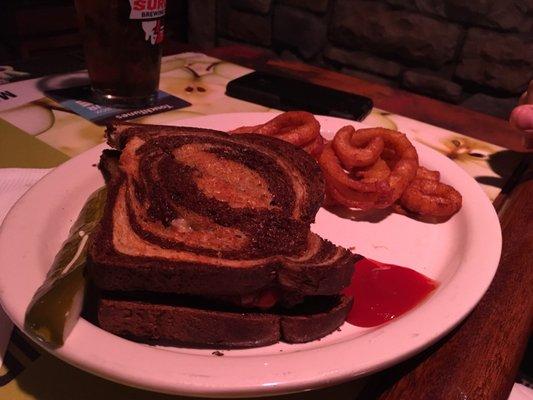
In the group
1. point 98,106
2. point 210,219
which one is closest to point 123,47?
point 98,106

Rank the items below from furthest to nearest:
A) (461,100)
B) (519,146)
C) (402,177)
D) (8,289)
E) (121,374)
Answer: (461,100), (519,146), (402,177), (8,289), (121,374)

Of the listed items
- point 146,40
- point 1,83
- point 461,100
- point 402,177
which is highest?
point 146,40

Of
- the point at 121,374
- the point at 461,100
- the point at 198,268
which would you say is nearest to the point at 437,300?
the point at 198,268

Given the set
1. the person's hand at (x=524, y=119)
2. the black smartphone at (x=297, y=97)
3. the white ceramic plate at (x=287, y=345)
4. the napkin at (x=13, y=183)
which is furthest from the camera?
the black smartphone at (x=297, y=97)

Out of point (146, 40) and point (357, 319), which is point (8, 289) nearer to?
point (357, 319)

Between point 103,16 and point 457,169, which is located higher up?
point 103,16

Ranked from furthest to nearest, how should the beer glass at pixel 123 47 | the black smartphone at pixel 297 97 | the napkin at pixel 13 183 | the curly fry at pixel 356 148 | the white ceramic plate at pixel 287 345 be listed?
the black smartphone at pixel 297 97, the beer glass at pixel 123 47, the curly fry at pixel 356 148, the napkin at pixel 13 183, the white ceramic plate at pixel 287 345

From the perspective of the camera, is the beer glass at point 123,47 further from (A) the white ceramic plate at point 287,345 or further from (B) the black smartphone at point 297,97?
(A) the white ceramic plate at point 287,345

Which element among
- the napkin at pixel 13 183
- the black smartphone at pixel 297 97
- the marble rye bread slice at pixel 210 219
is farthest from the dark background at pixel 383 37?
the marble rye bread slice at pixel 210 219
